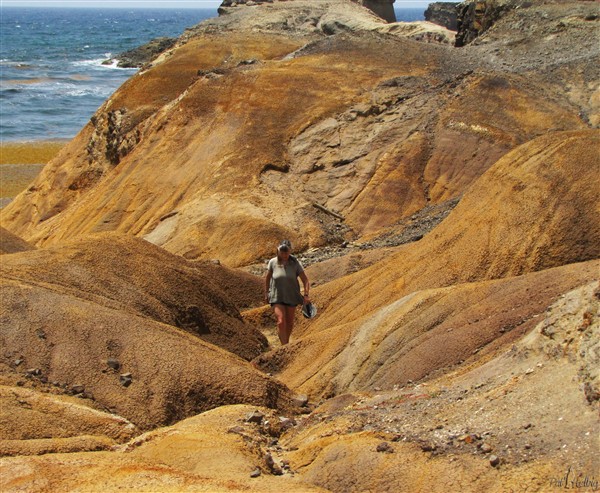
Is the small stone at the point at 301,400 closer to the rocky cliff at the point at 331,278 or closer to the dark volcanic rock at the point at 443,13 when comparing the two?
the rocky cliff at the point at 331,278

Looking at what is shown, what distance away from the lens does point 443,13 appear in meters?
79.9

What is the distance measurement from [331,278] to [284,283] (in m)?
4.30

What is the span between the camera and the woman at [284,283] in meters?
11.6

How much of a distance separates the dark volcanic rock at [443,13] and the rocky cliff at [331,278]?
49595 millimetres

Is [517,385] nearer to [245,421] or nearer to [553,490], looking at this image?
[553,490]

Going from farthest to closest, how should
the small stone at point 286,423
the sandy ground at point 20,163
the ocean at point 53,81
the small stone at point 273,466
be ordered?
the ocean at point 53,81 < the sandy ground at point 20,163 < the small stone at point 286,423 < the small stone at point 273,466

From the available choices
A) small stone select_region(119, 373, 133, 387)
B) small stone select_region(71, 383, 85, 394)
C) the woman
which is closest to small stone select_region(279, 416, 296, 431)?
small stone select_region(119, 373, 133, 387)

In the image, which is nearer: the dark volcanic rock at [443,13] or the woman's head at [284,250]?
the woman's head at [284,250]

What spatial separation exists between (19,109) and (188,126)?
3295 centimetres

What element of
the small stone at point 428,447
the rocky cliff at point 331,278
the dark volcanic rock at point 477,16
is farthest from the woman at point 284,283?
the dark volcanic rock at point 477,16

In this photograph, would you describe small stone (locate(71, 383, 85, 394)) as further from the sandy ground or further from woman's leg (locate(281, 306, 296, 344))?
the sandy ground

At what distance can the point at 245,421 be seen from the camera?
8.20m

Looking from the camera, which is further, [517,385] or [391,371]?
[391,371]

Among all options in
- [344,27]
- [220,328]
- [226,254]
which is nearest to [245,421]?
[220,328]
